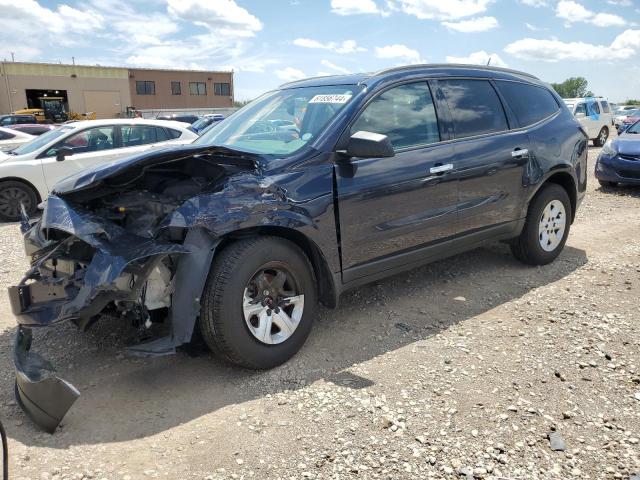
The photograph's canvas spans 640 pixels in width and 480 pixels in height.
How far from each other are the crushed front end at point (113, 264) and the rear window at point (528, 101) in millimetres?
2953

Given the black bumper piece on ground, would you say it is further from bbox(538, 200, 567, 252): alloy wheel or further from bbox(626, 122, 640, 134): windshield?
bbox(626, 122, 640, 134): windshield

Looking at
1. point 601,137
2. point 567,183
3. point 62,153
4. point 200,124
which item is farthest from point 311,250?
point 601,137

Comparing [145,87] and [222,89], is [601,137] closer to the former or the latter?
[145,87]

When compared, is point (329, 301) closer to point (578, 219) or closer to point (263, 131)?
point (263, 131)

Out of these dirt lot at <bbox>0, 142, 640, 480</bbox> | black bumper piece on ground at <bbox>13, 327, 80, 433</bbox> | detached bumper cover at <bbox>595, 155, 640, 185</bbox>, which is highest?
detached bumper cover at <bbox>595, 155, 640, 185</bbox>

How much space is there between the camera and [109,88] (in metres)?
55.3

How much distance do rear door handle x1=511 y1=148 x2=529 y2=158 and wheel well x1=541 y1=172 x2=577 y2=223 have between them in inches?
24.9

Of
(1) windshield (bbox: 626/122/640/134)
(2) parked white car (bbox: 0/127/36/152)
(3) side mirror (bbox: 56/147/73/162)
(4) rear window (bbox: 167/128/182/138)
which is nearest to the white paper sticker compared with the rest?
(3) side mirror (bbox: 56/147/73/162)

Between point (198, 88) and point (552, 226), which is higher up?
point (198, 88)

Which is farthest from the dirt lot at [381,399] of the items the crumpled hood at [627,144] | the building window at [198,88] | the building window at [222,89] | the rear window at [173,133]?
the building window at [222,89]

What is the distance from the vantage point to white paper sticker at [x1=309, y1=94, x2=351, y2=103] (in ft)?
12.6

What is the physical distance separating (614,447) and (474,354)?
106cm

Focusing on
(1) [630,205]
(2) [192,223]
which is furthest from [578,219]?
(2) [192,223]

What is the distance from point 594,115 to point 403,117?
1813 cm
